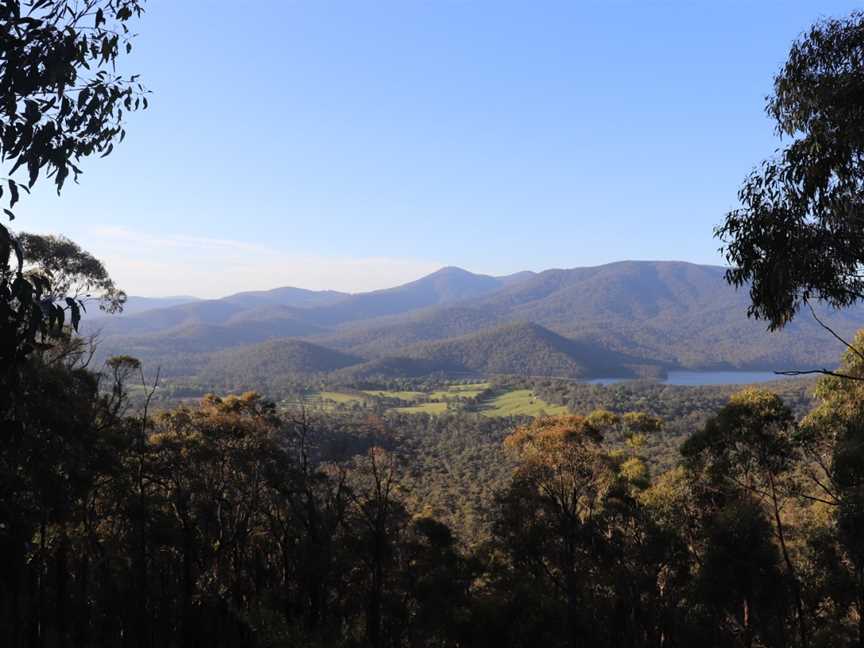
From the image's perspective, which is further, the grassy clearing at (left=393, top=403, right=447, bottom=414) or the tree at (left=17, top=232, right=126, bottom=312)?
the grassy clearing at (left=393, top=403, right=447, bottom=414)

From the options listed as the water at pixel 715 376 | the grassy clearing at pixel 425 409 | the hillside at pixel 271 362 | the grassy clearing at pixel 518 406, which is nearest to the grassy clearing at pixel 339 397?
the grassy clearing at pixel 425 409

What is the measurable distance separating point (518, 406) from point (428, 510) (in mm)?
72159

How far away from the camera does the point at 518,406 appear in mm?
88875

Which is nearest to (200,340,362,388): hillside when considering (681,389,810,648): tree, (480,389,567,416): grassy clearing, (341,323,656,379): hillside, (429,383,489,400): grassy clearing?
(341,323,656,379): hillside

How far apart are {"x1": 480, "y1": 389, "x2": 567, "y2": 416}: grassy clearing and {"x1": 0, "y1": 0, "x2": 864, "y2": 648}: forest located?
58298 mm

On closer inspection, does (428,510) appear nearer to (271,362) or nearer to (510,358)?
(271,362)

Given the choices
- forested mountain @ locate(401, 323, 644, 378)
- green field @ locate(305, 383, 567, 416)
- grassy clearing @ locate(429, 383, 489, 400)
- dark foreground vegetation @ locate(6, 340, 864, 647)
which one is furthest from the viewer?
forested mountain @ locate(401, 323, 644, 378)

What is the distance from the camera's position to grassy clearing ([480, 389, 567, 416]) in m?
80.0

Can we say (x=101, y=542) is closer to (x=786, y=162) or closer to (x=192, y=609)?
(x=192, y=609)

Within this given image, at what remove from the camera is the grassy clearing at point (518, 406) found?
79988mm

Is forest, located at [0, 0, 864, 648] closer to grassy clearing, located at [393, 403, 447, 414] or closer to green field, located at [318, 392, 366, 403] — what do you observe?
grassy clearing, located at [393, 403, 447, 414]

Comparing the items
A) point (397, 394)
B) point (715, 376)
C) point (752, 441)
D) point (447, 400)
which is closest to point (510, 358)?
point (715, 376)

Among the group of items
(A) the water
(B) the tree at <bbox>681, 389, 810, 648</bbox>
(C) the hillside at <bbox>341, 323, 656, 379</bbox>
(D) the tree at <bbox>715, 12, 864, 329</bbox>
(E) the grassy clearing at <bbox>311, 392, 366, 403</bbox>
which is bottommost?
(A) the water

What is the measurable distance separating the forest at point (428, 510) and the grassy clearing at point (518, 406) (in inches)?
2295
